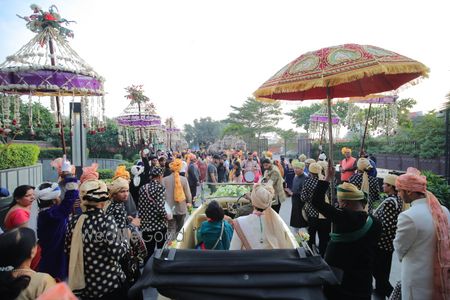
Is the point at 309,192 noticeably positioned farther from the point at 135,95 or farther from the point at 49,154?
the point at 49,154

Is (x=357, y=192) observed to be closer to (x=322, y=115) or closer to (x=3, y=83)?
(x=3, y=83)

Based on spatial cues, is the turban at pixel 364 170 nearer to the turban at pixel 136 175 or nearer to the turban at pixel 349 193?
the turban at pixel 349 193

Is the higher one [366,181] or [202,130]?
[202,130]

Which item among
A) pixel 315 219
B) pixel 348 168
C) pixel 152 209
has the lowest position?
pixel 315 219

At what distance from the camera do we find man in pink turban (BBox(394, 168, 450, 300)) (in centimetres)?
298

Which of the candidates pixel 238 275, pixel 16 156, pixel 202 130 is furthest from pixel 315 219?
pixel 202 130

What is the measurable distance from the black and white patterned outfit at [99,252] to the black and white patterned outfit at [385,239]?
303cm

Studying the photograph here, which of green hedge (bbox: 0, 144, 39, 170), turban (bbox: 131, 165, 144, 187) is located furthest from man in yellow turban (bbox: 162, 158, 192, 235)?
green hedge (bbox: 0, 144, 39, 170)

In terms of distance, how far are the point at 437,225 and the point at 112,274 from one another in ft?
9.73

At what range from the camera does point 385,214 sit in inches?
160

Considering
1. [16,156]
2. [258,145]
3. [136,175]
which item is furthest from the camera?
[258,145]

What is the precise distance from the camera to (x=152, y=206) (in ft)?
17.2

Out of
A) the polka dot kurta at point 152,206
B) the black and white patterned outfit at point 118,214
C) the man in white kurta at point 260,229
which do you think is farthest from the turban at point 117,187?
the man in white kurta at point 260,229

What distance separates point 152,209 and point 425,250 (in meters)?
3.74
